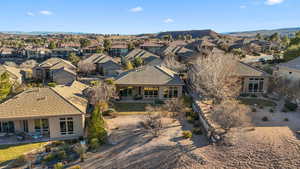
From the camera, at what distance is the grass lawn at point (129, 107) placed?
2740 cm

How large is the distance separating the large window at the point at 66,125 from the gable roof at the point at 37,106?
2.70ft

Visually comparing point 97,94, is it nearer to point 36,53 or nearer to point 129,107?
point 129,107

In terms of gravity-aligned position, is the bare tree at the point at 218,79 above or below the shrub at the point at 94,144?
above

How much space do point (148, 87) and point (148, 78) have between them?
1541mm

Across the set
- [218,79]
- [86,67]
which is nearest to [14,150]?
[218,79]

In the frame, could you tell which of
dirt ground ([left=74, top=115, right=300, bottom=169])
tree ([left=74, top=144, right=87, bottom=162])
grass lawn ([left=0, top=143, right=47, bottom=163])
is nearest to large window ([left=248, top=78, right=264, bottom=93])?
dirt ground ([left=74, top=115, right=300, bottom=169])

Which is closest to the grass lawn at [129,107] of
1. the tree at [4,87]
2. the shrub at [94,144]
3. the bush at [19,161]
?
the shrub at [94,144]

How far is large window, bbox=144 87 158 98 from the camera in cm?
3100

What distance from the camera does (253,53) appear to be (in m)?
70.9

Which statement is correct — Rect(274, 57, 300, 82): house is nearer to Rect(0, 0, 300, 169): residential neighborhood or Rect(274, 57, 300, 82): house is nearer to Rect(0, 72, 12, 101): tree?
Rect(0, 0, 300, 169): residential neighborhood

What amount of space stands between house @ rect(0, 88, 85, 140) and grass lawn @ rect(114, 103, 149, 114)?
7.77m

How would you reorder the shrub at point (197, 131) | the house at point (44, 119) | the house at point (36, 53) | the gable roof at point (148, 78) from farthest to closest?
1. the house at point (36, 53)
2. the gable roof at point (148, 78)
3. the shrub at point (197, 131)
4. the house at point (44, 119)

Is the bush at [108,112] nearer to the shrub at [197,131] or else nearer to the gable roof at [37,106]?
the gable roof at [37,106]

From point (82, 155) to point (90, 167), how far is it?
57.9 inches
